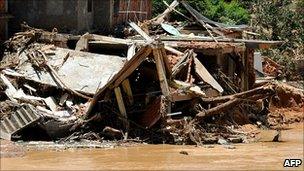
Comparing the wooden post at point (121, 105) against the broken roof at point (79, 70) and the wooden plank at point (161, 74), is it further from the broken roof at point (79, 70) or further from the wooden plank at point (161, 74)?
the wooden plank at point (161, 74)

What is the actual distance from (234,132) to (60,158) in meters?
5.90

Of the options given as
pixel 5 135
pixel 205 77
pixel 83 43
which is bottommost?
pixel 5 135

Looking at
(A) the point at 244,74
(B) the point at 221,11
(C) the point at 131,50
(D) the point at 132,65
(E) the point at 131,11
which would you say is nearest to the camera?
(D) the point at 132,65

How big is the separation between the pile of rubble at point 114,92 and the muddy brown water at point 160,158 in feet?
3.09

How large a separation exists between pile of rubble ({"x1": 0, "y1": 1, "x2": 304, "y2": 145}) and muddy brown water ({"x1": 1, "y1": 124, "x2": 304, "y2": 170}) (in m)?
0.94

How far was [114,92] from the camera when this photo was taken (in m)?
16.3

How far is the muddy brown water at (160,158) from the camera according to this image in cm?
1293

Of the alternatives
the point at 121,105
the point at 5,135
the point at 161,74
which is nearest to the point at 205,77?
the point at 161,74

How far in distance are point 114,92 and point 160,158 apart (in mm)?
2826

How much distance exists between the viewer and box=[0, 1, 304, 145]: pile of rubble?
15883 millimetres

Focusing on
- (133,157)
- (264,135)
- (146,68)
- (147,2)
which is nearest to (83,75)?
(146,68)

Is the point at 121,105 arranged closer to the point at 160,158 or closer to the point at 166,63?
the point at 166,63

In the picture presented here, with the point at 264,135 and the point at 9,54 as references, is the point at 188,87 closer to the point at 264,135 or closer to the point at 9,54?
the point at 264,135

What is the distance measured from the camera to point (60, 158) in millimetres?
13570
